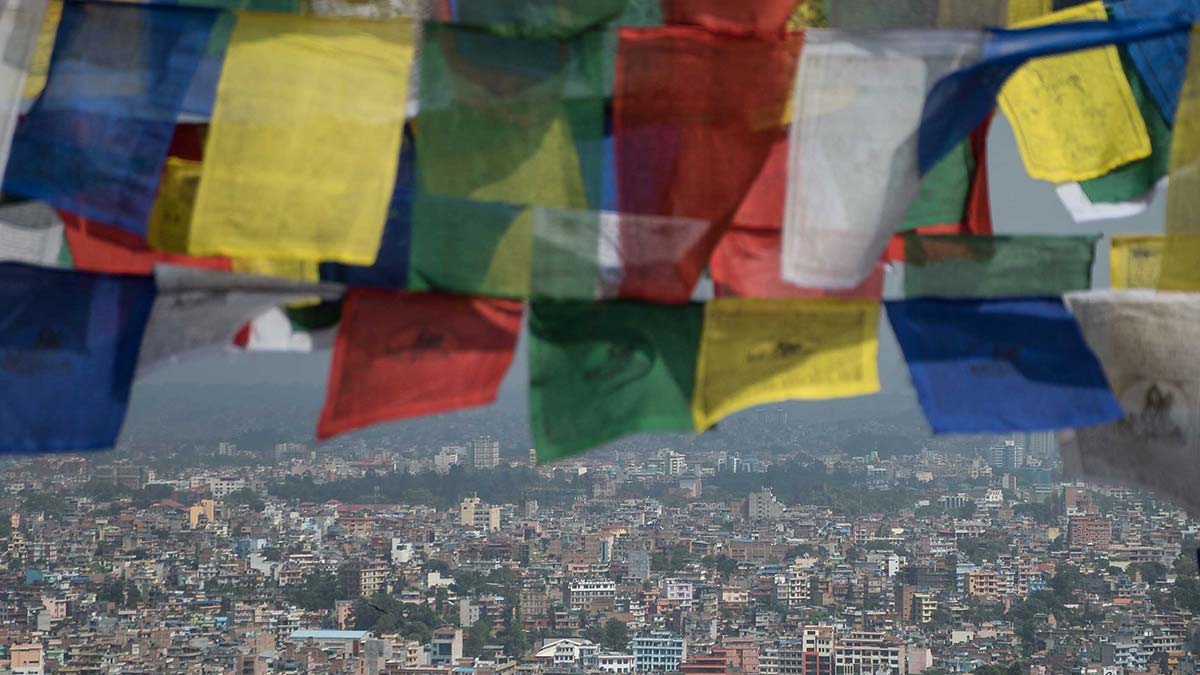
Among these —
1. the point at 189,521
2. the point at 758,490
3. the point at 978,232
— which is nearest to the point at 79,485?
the point at 189,521

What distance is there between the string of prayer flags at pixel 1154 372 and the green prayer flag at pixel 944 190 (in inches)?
11.6

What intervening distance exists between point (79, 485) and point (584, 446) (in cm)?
3788

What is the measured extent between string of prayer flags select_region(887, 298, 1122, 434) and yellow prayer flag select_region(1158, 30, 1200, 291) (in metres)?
0.22

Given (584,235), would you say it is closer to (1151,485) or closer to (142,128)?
(142,128)

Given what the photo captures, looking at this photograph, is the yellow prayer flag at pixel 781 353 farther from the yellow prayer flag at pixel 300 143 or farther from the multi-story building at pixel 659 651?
the multi-story building at pixel 659 651

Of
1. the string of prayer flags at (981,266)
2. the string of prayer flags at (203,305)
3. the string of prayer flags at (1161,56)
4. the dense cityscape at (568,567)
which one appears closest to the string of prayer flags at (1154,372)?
the string of prayer flags at (981,266)

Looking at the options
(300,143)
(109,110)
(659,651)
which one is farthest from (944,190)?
(659,651)

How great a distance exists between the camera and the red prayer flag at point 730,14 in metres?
2.96

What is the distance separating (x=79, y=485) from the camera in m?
38.8

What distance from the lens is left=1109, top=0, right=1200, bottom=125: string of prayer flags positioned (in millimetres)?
3260

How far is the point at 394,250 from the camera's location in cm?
289

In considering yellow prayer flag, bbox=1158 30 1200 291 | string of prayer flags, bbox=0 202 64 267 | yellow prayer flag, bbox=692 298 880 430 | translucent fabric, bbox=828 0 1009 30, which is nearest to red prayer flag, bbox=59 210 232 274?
string of prayer flags, bbox=0 202 64 267

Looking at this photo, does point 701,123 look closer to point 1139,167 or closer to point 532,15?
point 532,15

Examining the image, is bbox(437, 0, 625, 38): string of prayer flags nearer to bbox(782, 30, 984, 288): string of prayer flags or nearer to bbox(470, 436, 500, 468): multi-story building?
bbox(782, 30, 984, 288): string of prayer flags
